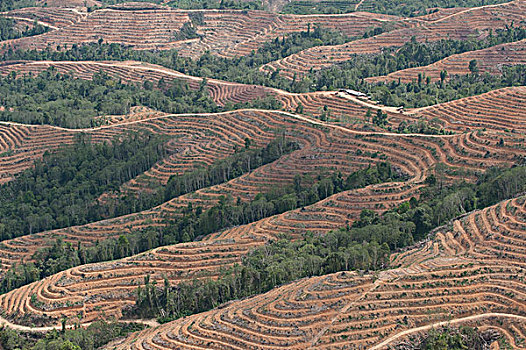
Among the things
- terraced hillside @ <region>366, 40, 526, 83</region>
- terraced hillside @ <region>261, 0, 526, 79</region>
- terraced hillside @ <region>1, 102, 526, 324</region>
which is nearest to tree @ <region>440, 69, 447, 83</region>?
terraced hillside @ <region>366, 40, 526, 83</region>

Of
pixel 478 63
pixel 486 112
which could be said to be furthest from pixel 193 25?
pixel 486 112

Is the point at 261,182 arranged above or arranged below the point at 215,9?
below

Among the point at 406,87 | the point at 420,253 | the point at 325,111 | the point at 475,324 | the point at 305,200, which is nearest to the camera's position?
the point at 475,324

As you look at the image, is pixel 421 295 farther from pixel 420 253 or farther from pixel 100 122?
pixel 100 122

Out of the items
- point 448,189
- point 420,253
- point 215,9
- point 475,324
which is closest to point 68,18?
point 215,9

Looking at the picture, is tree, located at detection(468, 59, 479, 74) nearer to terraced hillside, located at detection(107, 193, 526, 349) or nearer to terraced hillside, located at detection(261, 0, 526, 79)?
terraced hillside, located at detection(261, 0, 526, 79)

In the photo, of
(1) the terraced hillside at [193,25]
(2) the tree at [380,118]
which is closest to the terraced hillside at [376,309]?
(2) the tree at [380,118]

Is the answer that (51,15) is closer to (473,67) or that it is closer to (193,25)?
(193,25)

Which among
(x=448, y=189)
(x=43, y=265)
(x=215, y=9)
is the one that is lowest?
(x=43, y=265)
